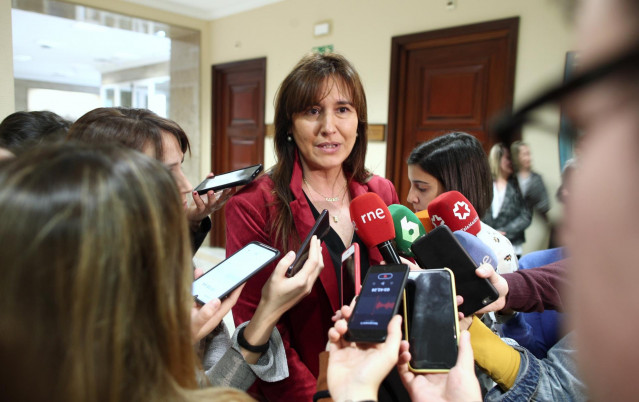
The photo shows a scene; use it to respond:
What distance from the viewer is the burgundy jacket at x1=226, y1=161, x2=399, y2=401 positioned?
120 cm

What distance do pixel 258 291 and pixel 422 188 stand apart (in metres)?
0.89

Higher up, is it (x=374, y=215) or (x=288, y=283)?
(x=374, y=215)

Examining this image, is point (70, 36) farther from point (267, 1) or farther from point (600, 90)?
point (600, 90)

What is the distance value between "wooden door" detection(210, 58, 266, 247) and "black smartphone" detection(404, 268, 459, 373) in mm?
4082

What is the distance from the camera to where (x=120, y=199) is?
0.54 meters

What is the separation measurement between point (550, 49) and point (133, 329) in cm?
310

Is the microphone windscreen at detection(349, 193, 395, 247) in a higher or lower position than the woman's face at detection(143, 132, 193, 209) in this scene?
lower

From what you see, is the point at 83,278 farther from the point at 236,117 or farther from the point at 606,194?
the point at 236,117

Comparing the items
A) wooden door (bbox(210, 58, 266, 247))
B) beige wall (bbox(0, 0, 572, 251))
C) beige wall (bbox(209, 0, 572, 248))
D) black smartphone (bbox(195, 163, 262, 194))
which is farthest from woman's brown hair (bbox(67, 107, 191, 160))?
wooden door (bbox(210, 58, 266, 247))

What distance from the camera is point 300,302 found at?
4.10ft

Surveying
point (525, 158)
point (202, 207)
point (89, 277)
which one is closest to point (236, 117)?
point (202, 207)

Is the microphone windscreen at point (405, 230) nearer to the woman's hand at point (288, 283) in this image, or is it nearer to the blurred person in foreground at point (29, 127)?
the woman's hand at point (288, 283)

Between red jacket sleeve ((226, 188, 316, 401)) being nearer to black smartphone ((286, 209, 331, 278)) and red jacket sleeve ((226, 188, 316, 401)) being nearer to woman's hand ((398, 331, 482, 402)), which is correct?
black smartphone ((286, 209, 331, 278))

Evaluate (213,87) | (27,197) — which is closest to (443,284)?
(27,197)
